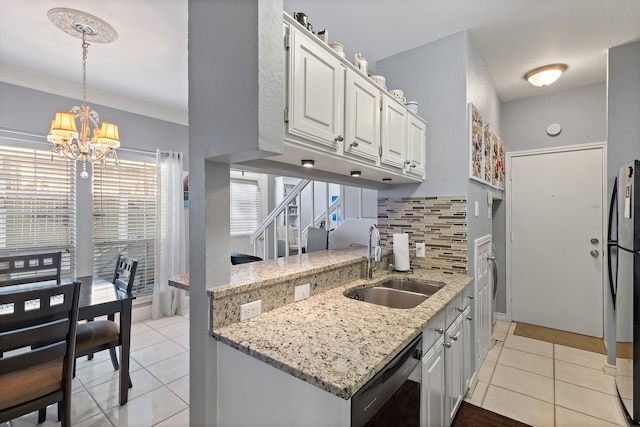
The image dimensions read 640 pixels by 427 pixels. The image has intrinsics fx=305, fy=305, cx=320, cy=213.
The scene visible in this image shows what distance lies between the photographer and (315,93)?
1388 millimetres

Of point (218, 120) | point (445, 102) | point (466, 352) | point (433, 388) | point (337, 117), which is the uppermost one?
point (445, 102)

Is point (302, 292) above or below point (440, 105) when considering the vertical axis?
below

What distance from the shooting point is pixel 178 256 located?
402 cm

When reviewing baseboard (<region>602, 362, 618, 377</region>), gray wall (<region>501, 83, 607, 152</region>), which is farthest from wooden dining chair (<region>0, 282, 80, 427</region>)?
gray wall (<region>501, 83, 607, 152</region>)

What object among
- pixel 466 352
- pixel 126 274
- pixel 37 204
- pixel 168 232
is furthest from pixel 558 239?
pixel 37 204

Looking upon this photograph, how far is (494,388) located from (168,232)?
384 centimetres

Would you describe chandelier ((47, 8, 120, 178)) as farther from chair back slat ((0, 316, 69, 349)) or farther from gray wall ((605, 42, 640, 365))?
gray wall ((605, 42, 640, 365))

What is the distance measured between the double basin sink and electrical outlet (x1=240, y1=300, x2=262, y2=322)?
62 centimetres

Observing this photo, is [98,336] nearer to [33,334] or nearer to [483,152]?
[33,334]

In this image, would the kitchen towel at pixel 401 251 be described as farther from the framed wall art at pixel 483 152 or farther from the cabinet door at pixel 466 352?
the framed wall art at pixel 483 152

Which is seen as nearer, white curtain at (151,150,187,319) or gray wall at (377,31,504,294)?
gray wall at (377,31,504,294)

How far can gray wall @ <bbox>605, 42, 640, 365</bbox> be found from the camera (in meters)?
2.50

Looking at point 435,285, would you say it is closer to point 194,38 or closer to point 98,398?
point 194,38

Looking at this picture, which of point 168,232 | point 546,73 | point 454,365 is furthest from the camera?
point 168,232
